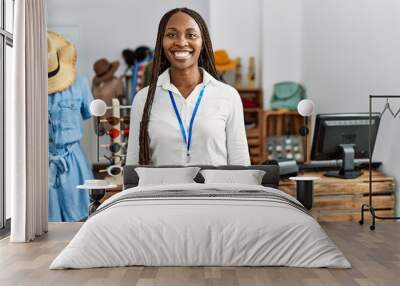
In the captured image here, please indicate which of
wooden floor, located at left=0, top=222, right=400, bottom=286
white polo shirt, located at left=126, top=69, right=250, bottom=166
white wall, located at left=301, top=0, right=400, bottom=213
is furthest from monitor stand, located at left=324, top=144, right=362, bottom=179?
wooden floor, located at left=0, top=222, right=400, bottom=286

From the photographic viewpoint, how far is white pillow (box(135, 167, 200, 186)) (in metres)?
4.98

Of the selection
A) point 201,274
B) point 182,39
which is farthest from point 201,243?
point 182,39

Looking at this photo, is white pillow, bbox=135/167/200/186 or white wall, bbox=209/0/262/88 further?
white wall, bbox=209/0/262/88

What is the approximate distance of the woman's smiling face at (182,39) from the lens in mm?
5359

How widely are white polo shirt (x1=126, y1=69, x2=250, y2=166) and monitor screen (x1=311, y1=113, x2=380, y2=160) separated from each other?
722mm

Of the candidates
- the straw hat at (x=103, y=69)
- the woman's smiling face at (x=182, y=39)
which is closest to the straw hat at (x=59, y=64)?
the woman's smiling face at (x=182, y=39)

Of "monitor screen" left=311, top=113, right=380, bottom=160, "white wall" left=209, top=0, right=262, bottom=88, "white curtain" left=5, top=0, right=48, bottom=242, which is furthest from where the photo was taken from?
"white wall" left=209, top=0, right=262, bottom=88

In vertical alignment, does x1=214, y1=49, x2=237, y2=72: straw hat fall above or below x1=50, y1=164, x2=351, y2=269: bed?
above

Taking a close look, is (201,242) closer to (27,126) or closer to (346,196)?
(27,126)

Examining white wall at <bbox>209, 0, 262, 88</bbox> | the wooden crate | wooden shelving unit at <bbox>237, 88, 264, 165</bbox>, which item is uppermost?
white wall at <bbox>209, 0, 262, 88</bbox>

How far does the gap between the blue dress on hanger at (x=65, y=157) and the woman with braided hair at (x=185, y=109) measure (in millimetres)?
936

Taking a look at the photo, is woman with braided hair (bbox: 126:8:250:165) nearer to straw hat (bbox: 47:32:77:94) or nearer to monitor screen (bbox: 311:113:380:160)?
monitor screen (bbox: 311:113:380:160)

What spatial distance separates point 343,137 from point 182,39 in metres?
1.68

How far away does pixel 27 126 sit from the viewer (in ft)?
16.2
